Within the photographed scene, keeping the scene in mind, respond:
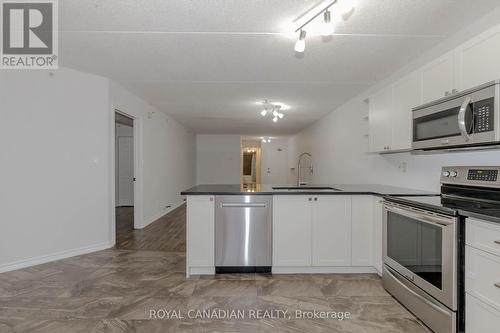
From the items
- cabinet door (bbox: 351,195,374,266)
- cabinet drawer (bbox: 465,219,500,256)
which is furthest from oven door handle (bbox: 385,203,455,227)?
cabinet door (bbox: 351,195,374,266)

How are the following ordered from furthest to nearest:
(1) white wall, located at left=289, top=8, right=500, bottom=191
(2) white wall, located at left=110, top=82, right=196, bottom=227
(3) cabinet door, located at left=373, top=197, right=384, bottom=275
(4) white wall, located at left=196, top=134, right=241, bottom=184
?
(4) white wall, located at left=196, top=134, right=241, bottom=184, (2) white wall, located at left=110, top=82, right=196, bottom=227, (3) cabinet door, located at left=373, top=197, right=384, bottom=275, (1) white wall, located at left=289, top=8, right=500, bottom=191

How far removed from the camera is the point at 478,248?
1.62 meters

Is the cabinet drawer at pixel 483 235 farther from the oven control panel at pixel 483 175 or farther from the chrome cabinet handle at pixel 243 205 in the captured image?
the chrome cabinet handle at pixel 243 205

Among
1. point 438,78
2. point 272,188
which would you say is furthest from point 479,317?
point 272,188

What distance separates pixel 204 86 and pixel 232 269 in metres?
2.60

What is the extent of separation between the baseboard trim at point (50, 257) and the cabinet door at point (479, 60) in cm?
440

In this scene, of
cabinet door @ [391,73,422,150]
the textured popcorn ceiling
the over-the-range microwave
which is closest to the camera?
the over-the-range microwave

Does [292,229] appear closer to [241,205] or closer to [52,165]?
[241,205]

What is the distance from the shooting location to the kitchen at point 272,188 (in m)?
1.95

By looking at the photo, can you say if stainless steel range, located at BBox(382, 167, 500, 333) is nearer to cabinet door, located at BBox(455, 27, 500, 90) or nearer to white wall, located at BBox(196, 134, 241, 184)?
cabinet door, located at BBox(455, 27, 500, 90)

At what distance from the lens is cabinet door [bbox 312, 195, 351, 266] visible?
290 centimetres

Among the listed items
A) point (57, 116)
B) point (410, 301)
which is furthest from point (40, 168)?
point (410, 301)

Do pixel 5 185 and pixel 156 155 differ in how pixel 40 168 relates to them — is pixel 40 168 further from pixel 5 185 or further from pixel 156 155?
pixel 156 155

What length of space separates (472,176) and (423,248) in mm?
660
